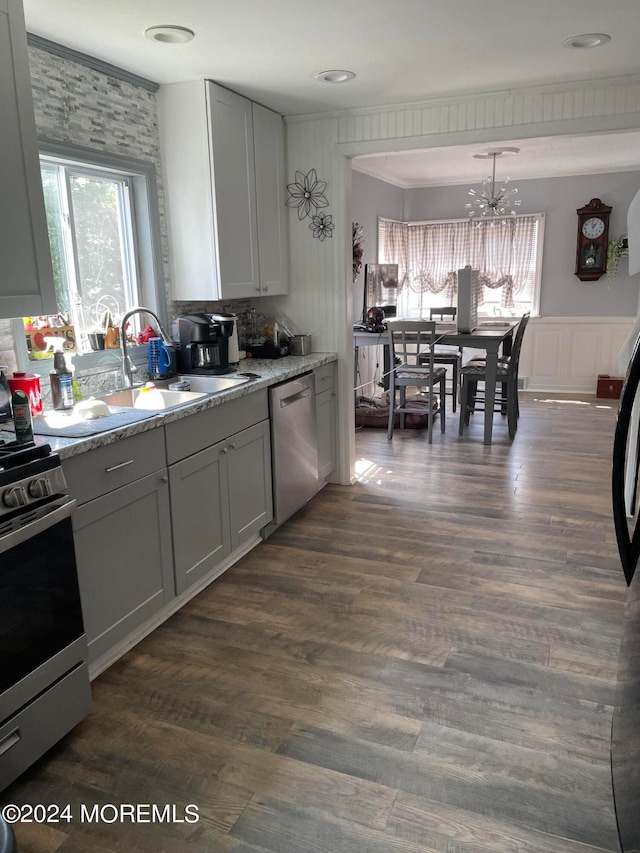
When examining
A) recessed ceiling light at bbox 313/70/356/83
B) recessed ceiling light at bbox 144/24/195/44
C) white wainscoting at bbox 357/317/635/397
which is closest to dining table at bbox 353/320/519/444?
white wainscoting at bbox 357/317/635/397

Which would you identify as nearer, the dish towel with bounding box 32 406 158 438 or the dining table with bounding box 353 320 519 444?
the dish towel with bounding box 32 406 158 438

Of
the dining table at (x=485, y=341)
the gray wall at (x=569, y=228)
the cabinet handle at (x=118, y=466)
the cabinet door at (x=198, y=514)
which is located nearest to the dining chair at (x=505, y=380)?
the dining table at (x=485, y=341)

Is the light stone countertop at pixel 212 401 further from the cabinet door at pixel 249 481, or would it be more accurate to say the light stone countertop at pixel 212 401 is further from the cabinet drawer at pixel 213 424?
the cabinet door at pixel 249 481

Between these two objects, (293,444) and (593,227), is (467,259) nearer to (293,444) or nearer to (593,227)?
(593,227)

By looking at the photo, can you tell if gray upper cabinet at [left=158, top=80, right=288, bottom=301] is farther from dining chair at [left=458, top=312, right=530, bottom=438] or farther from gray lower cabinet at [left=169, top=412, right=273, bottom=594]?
dining chair at [left=458, top=312, right=530, bottom=438]

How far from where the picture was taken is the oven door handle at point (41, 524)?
1674 millimetres

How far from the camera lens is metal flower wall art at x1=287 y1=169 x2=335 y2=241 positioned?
4.09 m

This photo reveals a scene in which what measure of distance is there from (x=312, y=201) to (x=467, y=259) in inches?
169

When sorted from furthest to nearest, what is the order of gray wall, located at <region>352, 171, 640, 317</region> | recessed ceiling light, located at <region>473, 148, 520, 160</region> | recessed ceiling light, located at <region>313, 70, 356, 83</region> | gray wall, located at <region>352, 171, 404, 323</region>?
gray wall, located at <region>352, 171, 640, 317</region>, gray wall, located at <region>352, 171, 404, 323</region>, recessed ceiling light, located at <region>473, 148, 520, 160</region>, recessed ceiling light, located at <region>313, 70, 356, 83</region>

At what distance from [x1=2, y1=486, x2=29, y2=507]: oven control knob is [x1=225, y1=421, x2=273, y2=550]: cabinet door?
1308 mm

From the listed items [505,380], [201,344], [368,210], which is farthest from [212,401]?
[368,210]

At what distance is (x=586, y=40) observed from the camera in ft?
9.23

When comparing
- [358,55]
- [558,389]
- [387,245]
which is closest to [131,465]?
[358,55]

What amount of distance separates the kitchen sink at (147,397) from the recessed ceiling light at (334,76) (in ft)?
5.61
